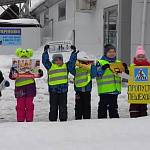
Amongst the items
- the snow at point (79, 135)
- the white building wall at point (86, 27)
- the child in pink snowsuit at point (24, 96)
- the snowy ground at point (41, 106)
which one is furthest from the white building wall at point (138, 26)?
the snow at point (79, 135)

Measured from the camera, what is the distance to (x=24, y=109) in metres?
8.71

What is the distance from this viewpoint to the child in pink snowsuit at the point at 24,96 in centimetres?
867

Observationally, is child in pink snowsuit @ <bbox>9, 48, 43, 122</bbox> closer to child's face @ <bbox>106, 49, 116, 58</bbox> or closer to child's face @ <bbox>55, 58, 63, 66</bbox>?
child's face @ <bbox>55, 58, 63, 66</bbox>

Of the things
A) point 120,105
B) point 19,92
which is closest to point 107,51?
point 19,92

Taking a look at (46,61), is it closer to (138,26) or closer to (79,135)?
(79,135)

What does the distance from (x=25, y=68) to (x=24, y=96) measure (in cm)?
50

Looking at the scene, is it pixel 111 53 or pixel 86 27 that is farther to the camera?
pixel 86 27

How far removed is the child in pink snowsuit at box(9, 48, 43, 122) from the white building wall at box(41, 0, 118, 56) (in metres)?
8.42

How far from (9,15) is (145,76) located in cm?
3620

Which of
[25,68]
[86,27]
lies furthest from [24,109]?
[86,27]

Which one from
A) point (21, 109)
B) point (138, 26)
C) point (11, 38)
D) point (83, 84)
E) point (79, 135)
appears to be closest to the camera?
point (79, 135)

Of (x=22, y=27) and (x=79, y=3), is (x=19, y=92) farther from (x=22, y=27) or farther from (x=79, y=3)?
(x=22, y=27)

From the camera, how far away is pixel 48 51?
8.83 metres

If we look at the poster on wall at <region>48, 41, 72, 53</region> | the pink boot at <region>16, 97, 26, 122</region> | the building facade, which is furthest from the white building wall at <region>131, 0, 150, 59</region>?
the pink boot at <region>16, 97, 26, 122</region>
